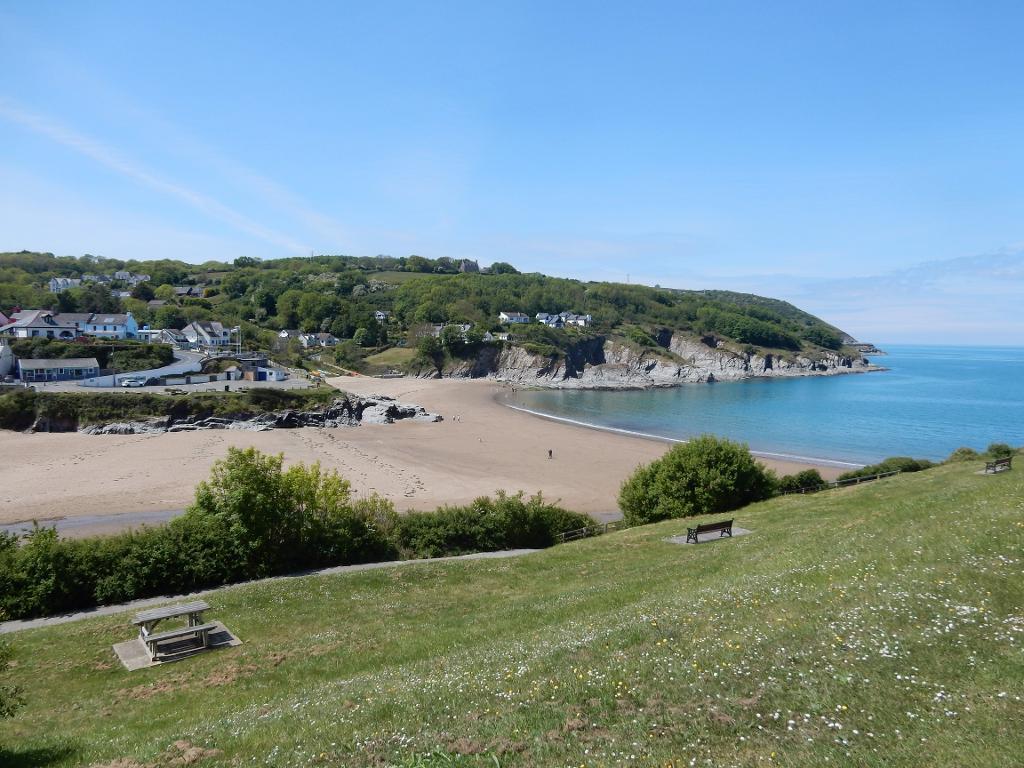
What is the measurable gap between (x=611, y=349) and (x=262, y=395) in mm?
93340

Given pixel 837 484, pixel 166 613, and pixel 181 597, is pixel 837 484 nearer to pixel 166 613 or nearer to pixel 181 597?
pixel 181 597

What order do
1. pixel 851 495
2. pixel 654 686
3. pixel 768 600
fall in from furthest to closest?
pixel 851 495
pixel 768 600
pixel 654 686

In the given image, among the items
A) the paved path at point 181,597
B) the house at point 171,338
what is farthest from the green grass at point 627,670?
the house at point 171,338

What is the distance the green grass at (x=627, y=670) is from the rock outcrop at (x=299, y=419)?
1984 inches

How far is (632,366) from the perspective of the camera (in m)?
140

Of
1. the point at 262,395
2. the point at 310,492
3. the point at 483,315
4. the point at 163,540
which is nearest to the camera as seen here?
the point at 163,540

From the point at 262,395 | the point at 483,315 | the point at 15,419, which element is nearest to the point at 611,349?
the point at 483,315

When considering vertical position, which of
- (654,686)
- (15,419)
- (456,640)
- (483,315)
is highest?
(483,315)

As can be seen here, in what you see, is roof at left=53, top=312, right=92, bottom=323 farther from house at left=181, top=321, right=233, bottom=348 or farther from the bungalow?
the bungalow

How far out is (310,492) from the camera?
23141 mm

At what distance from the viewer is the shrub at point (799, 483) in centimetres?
3328

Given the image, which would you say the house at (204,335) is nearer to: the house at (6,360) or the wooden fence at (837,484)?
the house at (6,360)

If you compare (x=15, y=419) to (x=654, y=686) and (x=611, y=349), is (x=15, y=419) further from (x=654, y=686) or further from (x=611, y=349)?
(x=611, y=349)

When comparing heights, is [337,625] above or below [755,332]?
below
